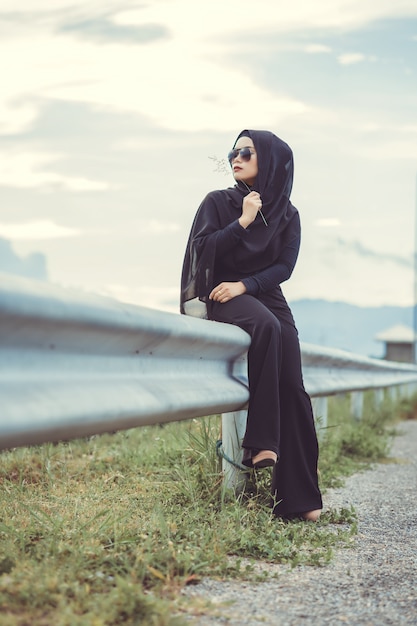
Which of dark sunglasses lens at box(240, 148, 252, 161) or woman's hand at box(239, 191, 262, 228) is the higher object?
dark sunglasses lens at box(240, 148, 252, 161)

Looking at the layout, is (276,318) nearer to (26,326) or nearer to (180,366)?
(180,366)

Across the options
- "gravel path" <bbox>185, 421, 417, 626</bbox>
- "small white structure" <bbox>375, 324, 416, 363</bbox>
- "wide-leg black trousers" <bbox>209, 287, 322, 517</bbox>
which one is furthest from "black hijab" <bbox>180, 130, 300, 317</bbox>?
"small white structure" <bbox>375, 324, 416, 363</bbox>

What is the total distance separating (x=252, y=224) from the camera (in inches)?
179

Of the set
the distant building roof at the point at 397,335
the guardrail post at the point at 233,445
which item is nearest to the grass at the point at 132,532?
the guardrail post at the point at 233,445

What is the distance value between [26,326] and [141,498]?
186cm

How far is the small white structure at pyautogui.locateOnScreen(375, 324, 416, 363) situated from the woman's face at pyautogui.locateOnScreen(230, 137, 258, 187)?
2643cm

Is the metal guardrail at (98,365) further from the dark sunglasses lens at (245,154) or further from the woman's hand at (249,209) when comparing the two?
the dark sunglasses lens at (245,154)

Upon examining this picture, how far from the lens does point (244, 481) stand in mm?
4355

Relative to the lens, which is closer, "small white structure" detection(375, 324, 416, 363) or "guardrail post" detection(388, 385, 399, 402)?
"guardrail post" detection(388, 385, 399, 402)

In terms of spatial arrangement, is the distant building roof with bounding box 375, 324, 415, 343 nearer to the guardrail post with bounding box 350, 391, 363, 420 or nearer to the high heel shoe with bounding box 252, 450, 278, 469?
the guardrail post with bounding box 350, 391, 363, 420

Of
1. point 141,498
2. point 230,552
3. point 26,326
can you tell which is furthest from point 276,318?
point 26,326

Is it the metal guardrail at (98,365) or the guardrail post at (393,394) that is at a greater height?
the metal guardrail at (98,365)

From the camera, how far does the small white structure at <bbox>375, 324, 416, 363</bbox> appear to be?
30594 mm

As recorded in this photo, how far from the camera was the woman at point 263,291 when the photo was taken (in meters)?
4.17
